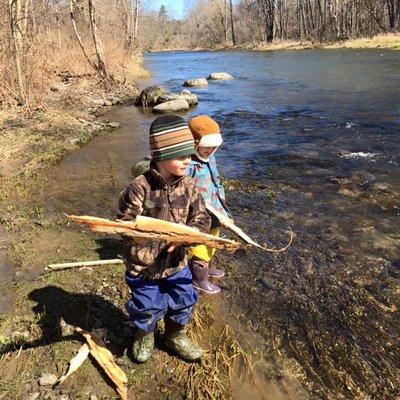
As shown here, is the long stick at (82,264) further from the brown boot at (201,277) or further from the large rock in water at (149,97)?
the large rock in water at (149,97)

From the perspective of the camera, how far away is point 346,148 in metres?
8.98

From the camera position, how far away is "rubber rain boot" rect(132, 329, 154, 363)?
124 inches

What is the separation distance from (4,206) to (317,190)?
15.3 ft

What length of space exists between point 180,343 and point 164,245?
0.87 m

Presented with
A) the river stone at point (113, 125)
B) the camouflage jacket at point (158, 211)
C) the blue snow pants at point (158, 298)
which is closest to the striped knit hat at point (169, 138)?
the camouflage jacket at point (158, 211)

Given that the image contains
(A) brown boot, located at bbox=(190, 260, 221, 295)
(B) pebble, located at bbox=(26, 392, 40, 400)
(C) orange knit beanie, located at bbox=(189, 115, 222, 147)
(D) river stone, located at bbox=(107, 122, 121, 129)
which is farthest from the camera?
(D) river stone, located at bbox=(107, 122, 121, 129)

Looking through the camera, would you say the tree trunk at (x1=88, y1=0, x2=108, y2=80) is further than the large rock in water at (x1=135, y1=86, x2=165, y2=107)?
Yes

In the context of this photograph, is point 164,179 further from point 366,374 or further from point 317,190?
point 317,190

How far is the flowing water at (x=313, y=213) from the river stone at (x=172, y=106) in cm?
91

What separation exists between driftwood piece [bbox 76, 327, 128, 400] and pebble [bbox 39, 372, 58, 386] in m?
0.30

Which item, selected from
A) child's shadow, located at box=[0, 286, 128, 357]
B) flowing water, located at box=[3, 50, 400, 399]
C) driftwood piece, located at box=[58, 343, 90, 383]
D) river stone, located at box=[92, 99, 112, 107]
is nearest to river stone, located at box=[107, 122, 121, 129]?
flowing water, located at box=[3, 50, 400, 399]

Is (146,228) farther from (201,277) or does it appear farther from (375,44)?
(375,44)

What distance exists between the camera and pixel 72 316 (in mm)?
3566

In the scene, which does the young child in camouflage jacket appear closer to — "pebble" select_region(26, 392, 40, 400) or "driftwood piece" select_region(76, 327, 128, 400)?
"driftwood piece" select_region(76, 327, 128, 400)
